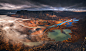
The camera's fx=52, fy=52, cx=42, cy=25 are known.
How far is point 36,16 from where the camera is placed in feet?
21.7

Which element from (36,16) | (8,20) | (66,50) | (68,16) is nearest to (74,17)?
(68,16)

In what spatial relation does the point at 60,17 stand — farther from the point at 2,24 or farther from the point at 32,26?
the point at 2,24

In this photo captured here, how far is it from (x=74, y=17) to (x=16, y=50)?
6.79 metres

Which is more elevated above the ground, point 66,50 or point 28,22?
point 28,22

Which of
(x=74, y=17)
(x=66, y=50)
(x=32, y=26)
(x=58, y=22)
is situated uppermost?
(x=74, y=17)

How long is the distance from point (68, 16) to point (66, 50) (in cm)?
492

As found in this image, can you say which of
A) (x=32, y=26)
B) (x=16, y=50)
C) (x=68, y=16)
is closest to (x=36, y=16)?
(x=32, y=26)

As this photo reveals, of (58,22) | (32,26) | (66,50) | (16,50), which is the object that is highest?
(58,22)

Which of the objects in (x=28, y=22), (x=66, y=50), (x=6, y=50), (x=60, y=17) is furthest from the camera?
(x=28, y=22)

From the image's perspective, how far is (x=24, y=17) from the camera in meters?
7.13

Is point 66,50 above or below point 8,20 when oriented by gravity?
below

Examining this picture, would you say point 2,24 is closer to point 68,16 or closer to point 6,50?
point 6,50

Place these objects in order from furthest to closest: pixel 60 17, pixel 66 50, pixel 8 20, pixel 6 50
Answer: pixel 8 20, pixel 60 17, pixel 6 50, pixel 66 50

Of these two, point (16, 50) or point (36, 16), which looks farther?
point (36, 16)
